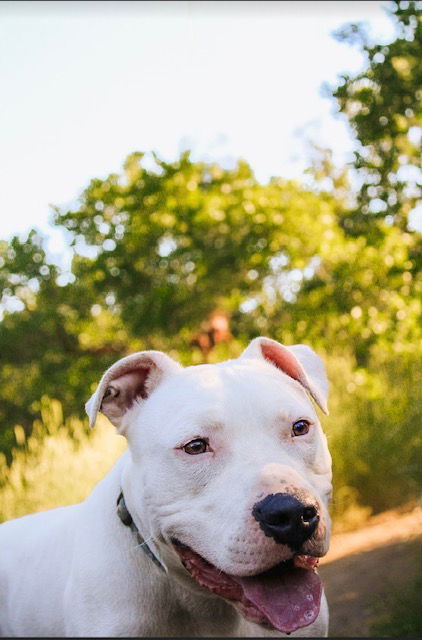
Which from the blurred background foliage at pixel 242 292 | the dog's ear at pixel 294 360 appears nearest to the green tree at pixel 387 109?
the blurred background foliage at pixel 242 292

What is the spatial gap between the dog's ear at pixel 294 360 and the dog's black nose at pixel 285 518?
674mm

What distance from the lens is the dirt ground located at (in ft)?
13.6

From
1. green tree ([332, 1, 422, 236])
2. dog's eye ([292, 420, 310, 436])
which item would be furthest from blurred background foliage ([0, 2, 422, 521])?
dog's eye ([292, 420, 310, 436])

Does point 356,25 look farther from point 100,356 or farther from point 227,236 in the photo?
point 100,356

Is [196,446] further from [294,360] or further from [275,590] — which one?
[294,360]

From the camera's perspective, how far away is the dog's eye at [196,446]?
7.32 feet

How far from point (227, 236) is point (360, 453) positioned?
4.11 metres

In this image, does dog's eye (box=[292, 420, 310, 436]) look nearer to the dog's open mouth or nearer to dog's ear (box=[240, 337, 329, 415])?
dog's ear (box=[240, 337, 329, 415])

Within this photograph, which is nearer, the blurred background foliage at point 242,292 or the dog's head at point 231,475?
the dog's head at point 231,475

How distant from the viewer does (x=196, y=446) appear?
2.23 m

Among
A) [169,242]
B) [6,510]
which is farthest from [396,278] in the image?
[169,242]

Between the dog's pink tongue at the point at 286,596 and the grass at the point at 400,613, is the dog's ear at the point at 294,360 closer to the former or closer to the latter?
the dog's pink tongue at the point at 286,596

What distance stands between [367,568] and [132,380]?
10.0ft

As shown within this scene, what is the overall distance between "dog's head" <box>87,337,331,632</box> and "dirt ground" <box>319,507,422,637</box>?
211 centimetres
